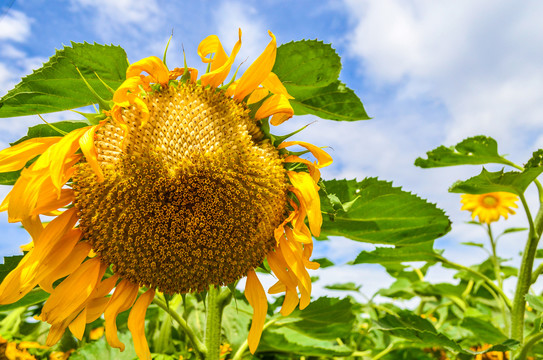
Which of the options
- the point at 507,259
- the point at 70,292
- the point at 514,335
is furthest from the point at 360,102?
the point at 507,259

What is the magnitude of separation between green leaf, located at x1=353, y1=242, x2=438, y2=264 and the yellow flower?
1.75 m

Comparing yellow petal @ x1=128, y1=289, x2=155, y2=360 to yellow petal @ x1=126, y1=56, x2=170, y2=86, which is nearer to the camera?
yellow petal @ x1=126, y1=56, x2=170, y2=86

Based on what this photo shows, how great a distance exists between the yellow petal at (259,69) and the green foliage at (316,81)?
15 cm

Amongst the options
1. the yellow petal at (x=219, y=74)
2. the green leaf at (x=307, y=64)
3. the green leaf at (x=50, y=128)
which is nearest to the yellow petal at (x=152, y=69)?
the yellow petal at (x=219, y=74)

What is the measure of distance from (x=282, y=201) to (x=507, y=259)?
2.95m

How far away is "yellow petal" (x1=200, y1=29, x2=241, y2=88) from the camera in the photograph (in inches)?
54.7

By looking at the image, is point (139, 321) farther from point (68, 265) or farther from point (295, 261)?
point (295, 261)

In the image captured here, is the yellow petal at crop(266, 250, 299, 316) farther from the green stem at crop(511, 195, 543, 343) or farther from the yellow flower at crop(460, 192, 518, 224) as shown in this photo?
the yellow flower at crop(460, 192, 518, 224)

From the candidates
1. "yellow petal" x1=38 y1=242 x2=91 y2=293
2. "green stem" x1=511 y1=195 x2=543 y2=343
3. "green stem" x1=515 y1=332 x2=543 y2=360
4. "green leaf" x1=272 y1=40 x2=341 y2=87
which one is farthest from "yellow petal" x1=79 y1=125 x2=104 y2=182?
"green stem" x1=511 y1=195 x2=543 y2=343

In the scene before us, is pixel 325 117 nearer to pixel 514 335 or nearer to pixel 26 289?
pixel 26 289

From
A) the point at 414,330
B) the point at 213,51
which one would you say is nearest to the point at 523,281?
the point at 414,330

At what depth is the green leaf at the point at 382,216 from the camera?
5.77ft

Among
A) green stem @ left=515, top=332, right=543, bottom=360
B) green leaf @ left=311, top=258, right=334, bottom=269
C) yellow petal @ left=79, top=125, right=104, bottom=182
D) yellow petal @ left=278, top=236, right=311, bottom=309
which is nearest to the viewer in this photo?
yellow petal @ left=79, top=125, right=104, bottom=182

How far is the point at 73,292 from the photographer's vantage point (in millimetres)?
1411
